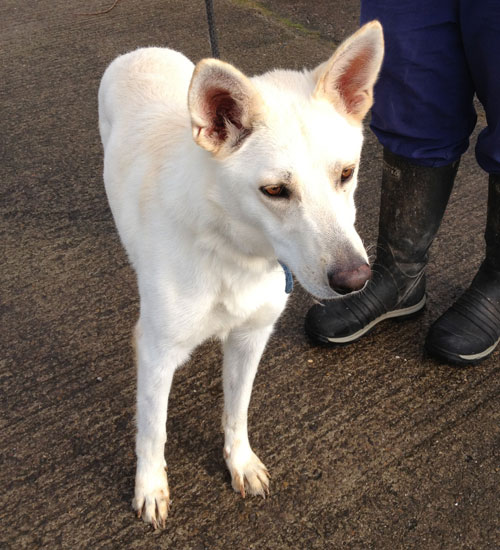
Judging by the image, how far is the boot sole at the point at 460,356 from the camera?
257cm

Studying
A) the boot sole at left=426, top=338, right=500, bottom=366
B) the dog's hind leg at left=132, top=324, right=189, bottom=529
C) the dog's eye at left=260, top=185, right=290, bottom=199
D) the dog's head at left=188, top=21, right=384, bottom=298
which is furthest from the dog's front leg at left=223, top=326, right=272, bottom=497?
the boot sole at left=426, top=338, right=500, bottom=366

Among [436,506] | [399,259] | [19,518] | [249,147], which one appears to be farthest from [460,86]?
[19,518]

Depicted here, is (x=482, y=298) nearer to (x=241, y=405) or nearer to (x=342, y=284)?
(x=241, y=405)

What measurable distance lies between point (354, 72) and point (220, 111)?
16.3 inches

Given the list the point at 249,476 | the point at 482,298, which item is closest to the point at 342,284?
the point at 249,476

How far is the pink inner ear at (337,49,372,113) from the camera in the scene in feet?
5.72

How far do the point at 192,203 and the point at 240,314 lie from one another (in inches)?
15.4

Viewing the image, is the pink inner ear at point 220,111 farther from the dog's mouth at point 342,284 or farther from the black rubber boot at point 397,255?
the black rubber boot at point 397,255

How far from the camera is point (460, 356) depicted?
2561 millimetres

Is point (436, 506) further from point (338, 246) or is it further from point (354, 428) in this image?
point (338, 246)

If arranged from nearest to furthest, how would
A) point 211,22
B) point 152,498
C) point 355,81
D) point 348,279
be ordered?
1. point 348,279
2. point 355,81
3. point 152,498
4. point 211,22

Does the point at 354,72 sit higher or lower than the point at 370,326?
higher

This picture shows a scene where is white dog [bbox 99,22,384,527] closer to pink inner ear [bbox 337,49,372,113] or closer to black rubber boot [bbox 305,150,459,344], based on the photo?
pink inner ear [bbox 337,49,372,113]

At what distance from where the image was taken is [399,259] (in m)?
2.76
